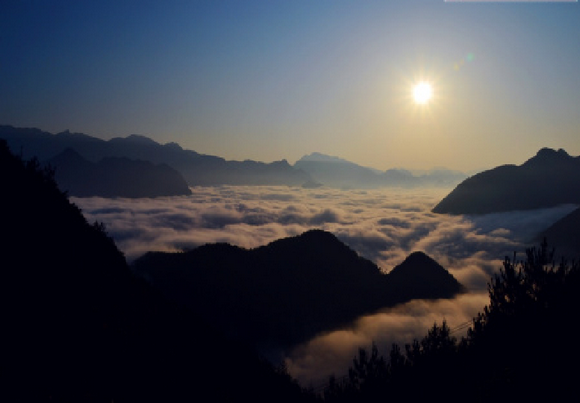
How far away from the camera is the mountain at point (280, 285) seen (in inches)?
2953

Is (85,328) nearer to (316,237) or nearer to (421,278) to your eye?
(316,237)

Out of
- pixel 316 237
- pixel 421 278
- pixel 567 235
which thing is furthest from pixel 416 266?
pixel 567 235

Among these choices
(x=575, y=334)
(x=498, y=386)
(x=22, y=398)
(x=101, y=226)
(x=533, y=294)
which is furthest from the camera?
(x=101, y=226)

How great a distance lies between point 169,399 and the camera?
70.5 ft

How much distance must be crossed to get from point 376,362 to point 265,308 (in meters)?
54.6

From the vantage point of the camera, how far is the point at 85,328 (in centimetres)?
2169

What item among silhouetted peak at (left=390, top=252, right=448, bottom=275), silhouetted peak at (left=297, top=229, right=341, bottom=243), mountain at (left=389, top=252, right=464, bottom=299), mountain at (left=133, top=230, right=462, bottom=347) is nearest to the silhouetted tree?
mountain at (left=133, top=230, right=462, bottom=347)

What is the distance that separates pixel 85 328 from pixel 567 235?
220176 mm

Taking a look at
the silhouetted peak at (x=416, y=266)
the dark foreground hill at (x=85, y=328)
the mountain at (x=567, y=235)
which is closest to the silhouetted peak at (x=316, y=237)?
the silhouetted peak at (x=416, y=266)

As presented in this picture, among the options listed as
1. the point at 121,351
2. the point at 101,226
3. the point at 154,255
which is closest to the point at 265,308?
the point at 154,255

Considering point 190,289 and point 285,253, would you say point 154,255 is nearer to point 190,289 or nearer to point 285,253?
point 190,289

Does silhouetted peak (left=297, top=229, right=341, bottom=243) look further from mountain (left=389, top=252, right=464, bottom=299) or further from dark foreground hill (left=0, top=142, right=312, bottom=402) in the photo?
dark foreground hill (left=0, top=142, right=312, bottom=402)

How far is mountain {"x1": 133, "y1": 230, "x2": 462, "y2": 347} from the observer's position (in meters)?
75.0

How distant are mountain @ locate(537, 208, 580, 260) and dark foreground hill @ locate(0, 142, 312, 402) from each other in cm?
19162
